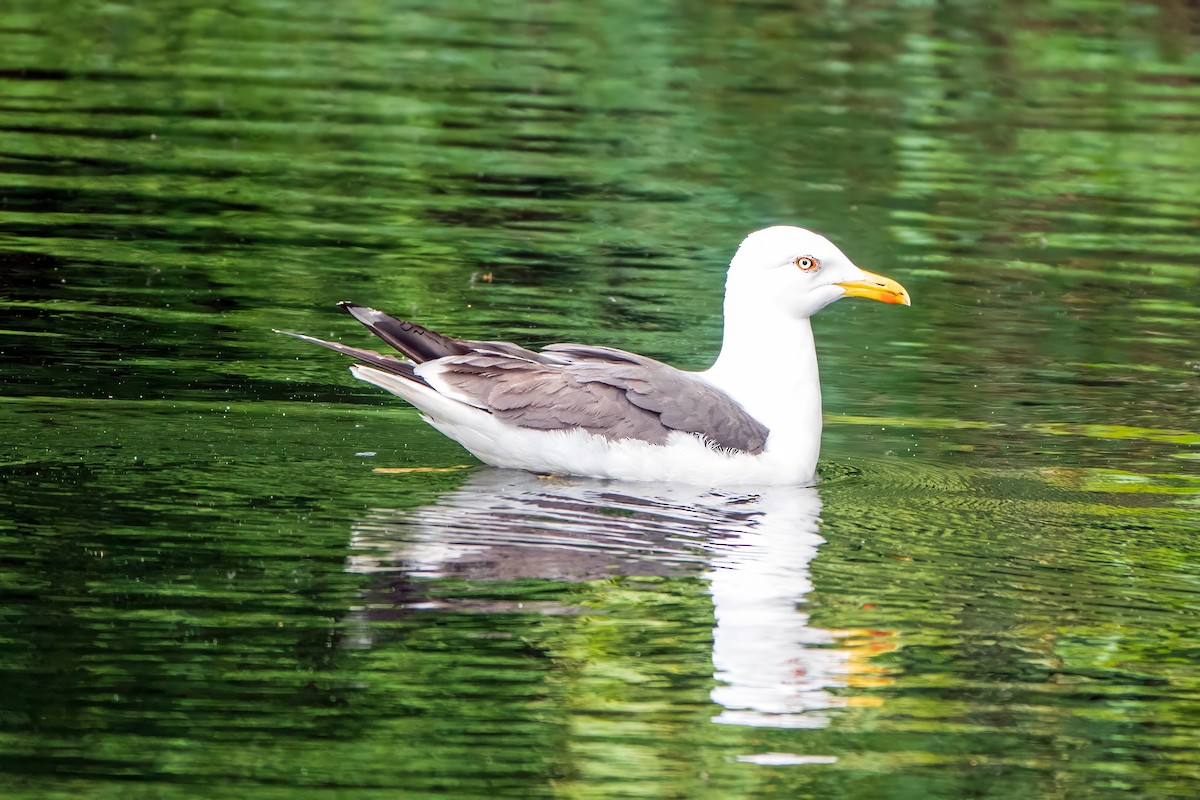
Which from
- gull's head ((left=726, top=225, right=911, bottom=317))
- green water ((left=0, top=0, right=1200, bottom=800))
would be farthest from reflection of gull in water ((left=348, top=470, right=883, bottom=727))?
gull's head ((left=726, top=225, right=911, bottom=317))

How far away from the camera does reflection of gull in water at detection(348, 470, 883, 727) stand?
685cm

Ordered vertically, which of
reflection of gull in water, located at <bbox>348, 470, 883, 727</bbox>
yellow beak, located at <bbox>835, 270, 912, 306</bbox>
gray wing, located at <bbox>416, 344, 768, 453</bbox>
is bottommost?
reflection of gull in water, located at <bbox>348, 470, 883, 727</bbox>

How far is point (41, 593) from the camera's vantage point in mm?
7191

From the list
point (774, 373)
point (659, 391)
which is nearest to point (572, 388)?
point (659, 391)

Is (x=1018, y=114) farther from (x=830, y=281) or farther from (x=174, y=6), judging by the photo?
(x=830, y=281)

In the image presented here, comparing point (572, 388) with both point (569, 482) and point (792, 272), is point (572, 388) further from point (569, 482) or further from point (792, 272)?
point (792, 272)

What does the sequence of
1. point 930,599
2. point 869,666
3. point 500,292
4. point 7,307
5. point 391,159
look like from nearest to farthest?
point 869,666
point 930,599
point 7,307
point 500,292
point 391,159

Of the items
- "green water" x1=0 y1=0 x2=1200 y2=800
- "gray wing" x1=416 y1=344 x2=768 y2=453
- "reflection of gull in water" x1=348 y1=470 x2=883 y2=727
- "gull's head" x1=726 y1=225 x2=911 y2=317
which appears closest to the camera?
"green water" x1=0 y1=0 x2=1200 y2=800

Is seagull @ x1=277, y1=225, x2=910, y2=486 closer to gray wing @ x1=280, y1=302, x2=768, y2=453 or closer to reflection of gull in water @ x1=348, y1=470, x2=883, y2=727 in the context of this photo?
gray wing @ x1=280, y1=302, x2=768, y2=453

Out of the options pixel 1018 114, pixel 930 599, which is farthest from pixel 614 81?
pixel 930 599

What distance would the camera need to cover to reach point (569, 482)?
904 centimetres

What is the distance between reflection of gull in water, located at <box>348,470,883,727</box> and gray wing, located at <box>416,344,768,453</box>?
0.84 ft

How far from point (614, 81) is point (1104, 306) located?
9.09 metres

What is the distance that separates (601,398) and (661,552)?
118cm
